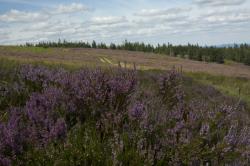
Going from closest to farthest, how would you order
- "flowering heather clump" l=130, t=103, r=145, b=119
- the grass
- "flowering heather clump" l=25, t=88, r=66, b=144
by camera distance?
"flowering heather clump" l=25, t=88, r=66, b=144 < "flowering heather clump" l=130, t=103, r=145, b=119 < the grass

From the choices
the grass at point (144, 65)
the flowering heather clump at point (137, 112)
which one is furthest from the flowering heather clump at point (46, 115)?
the grass at point (144, 65)

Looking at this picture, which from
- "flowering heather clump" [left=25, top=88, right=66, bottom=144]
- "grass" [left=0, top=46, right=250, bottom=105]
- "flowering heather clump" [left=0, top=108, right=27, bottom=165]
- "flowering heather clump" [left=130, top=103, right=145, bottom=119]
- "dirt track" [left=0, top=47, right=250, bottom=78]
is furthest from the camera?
"dirt track" [left=0, top=47, right=250, bottom=78]

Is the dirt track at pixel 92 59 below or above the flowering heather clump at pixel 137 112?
below

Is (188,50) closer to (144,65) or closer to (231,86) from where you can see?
(144,65)

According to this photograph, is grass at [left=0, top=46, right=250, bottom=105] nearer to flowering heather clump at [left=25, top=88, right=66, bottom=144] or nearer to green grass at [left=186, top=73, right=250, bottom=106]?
green grass at [left=186, top=73, right=250, bottom=106]

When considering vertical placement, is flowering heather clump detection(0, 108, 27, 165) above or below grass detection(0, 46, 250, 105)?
above

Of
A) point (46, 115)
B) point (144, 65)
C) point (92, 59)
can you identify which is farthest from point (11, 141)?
point (92, 59)

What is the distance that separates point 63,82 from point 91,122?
76 centimetres

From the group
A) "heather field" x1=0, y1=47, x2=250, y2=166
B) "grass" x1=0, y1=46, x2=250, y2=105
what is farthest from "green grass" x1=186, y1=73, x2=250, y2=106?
"heather field" x1=0, y1=47, x2=250, y2=166

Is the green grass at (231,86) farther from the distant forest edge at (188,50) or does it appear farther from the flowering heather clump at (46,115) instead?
the distant forest edge at (188,50)

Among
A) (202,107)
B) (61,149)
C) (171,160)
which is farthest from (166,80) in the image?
(61,149)

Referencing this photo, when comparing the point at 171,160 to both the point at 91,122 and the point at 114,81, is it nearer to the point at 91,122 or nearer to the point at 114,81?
the point at 91,122

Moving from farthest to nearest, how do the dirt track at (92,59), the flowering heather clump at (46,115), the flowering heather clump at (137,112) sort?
1. the dirt track at (92,59)
2. the flowering heather clump at (137,112)
3. the flowering heather clump at (46,115)

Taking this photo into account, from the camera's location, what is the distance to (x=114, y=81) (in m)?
3.44
